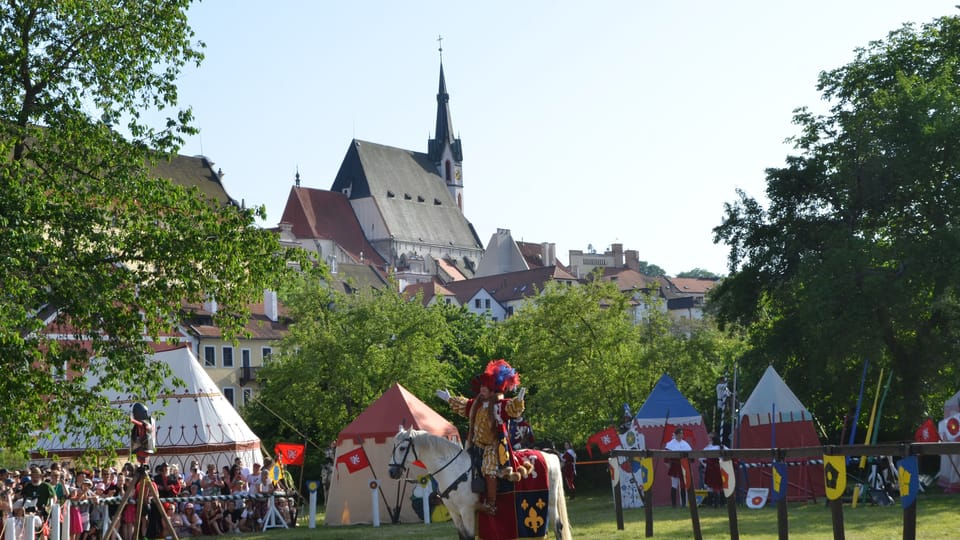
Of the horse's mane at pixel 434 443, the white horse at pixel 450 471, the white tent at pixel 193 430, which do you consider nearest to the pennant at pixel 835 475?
the white horse at pixel 450 471

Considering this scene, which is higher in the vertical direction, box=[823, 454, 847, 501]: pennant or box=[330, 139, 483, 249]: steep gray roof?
box=[330, 139, 483, 249]: steep gray roof

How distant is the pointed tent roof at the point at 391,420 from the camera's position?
27.6 meters

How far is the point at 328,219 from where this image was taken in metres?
140

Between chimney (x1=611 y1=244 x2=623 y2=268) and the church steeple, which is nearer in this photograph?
chimney (x1=611 y1=244 x2=623 y2=268)

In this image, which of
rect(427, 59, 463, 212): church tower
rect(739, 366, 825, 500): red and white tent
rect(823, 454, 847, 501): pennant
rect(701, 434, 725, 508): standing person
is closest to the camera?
rect(823, 454, 847, 501): pennant

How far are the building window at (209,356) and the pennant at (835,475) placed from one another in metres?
59.0

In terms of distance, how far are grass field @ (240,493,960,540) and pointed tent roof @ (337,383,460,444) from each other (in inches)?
90.9

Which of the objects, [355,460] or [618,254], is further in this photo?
[618,254]

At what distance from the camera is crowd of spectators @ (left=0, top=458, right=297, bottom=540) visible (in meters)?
20.3

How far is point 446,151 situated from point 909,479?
150m

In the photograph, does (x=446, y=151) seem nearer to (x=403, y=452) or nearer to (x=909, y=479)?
(x=403, y=452)

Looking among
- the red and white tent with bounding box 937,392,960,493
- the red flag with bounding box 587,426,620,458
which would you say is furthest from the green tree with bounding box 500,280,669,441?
the red flag with bounding box 587,426,620,458

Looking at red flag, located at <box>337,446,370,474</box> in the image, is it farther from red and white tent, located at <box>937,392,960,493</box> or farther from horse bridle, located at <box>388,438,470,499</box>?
horse bridle, located at <box>388,438,470,499</box>

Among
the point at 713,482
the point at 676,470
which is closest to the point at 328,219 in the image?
the point at 676,470
